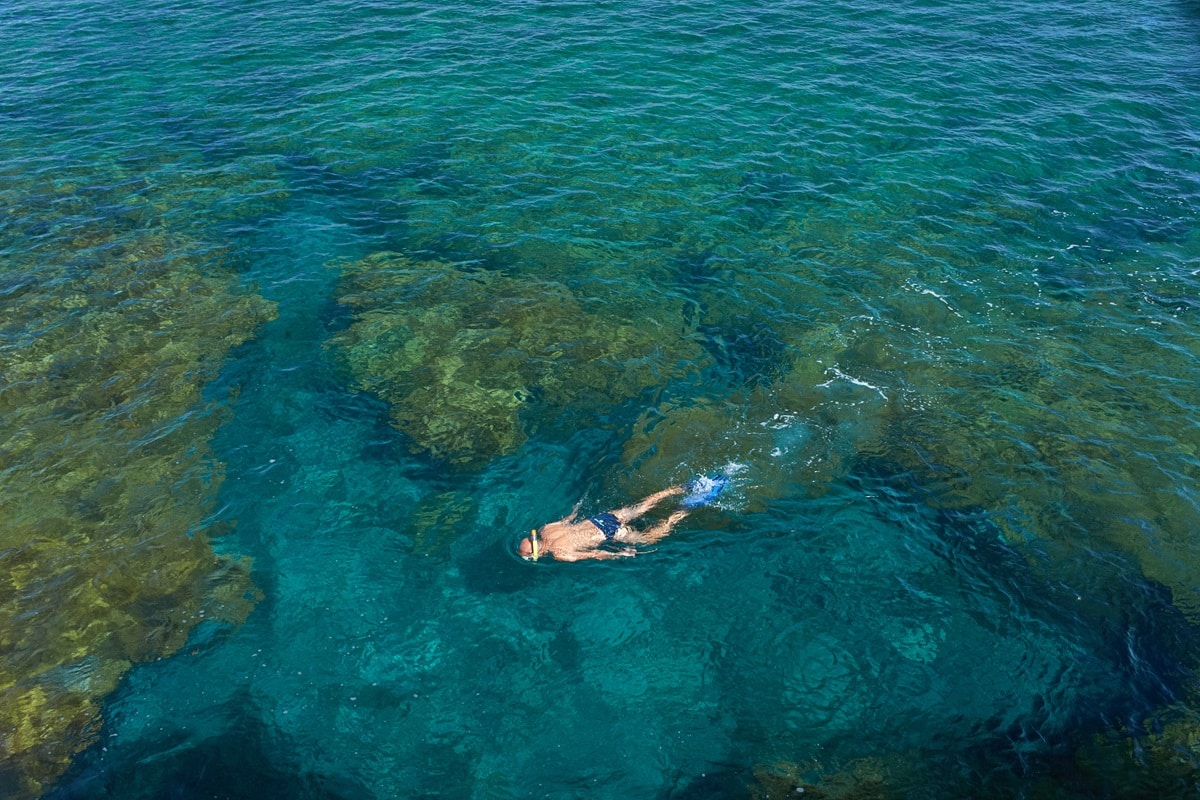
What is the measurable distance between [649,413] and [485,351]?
21.7ft

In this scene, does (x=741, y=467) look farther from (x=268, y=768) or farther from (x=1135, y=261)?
(x=1135, y=261)

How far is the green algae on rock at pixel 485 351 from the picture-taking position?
2583 centimetres

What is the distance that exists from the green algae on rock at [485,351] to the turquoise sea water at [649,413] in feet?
0.73

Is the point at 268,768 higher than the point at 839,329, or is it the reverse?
the point at 839,329

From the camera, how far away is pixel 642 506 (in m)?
23.0

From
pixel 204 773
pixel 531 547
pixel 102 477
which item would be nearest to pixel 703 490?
pixel 531 547

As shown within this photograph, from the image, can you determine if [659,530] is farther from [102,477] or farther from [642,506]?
[102,477]

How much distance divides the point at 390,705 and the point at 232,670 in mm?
4304

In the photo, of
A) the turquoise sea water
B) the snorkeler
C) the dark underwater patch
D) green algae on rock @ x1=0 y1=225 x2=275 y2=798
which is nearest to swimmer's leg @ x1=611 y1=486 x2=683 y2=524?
the snorkeler

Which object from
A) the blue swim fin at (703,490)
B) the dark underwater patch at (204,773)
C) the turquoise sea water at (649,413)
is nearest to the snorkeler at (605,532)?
the blue swim fin at (703,490)

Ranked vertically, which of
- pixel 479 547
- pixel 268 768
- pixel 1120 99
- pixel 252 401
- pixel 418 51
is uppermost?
pixel 418 51

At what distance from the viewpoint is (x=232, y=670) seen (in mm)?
19797

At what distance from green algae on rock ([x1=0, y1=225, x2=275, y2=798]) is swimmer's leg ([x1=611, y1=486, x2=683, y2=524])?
34.6 feet

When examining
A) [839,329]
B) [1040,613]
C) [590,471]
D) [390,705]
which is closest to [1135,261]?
[839,329]
